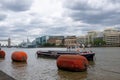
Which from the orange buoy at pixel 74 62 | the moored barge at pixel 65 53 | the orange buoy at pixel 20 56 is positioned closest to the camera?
the orange buoy at pixel 74 62

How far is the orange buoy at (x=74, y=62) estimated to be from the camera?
1056 inches

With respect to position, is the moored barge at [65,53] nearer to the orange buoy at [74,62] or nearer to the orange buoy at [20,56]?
the orange buoy at [20,56]

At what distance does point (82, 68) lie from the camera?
27938mm

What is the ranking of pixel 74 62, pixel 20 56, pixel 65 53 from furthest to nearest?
pixel 65 53 → pixel 20 56 → pixel 74 62

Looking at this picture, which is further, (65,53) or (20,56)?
(65,53)

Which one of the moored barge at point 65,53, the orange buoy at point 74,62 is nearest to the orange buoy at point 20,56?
the moored barge at point 65,53

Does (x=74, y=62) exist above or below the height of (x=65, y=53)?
above

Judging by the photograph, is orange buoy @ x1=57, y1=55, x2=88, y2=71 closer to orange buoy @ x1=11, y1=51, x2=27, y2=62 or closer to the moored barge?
orange buoy @ x1=11, y1=51, x2=27, y2=62

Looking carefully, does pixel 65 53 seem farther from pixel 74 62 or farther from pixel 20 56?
pixel 74 62

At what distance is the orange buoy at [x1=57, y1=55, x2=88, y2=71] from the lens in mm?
26831

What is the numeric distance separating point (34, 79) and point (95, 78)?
234 inches

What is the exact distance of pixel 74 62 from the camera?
87.8 ft

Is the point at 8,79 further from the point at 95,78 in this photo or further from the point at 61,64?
the point at 61,64

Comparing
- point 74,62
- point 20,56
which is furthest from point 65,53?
point 74,62
